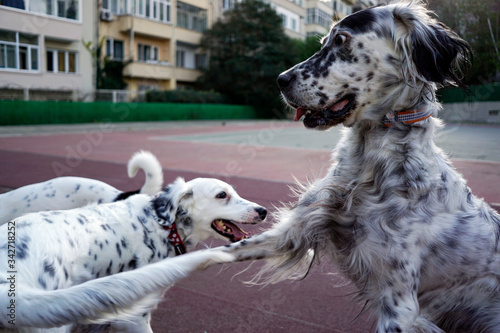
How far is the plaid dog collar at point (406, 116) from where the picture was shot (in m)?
2.29

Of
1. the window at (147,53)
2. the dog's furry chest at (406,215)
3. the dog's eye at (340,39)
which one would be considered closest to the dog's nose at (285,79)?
the dog's eye at (340,39)

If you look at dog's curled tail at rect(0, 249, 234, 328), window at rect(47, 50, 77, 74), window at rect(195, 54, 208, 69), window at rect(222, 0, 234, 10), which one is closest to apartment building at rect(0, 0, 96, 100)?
window at rect(47, 50, 77, 74)

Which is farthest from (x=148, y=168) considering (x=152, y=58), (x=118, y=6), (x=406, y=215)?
(x=152, y=58)

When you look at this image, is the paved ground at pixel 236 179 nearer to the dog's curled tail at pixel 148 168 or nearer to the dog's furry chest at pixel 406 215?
the dog's furry chest at pixel 406 215

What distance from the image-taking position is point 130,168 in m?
4.46

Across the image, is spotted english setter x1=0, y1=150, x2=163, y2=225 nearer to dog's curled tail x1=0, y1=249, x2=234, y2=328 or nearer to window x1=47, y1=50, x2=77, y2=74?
dog's curled tail x1=0, y1=249, x2=234, y2=328

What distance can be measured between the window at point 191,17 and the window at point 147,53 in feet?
11.9

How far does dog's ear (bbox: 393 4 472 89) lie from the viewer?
7.53 feet

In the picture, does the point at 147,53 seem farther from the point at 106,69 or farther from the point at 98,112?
the point at 98,112

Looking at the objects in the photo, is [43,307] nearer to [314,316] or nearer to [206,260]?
[206,260]

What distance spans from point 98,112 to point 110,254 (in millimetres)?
25521

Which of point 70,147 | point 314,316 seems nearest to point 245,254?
point 314,316

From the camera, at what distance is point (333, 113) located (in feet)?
8.17

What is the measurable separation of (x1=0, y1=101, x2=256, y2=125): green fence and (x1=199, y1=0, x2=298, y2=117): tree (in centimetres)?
387
